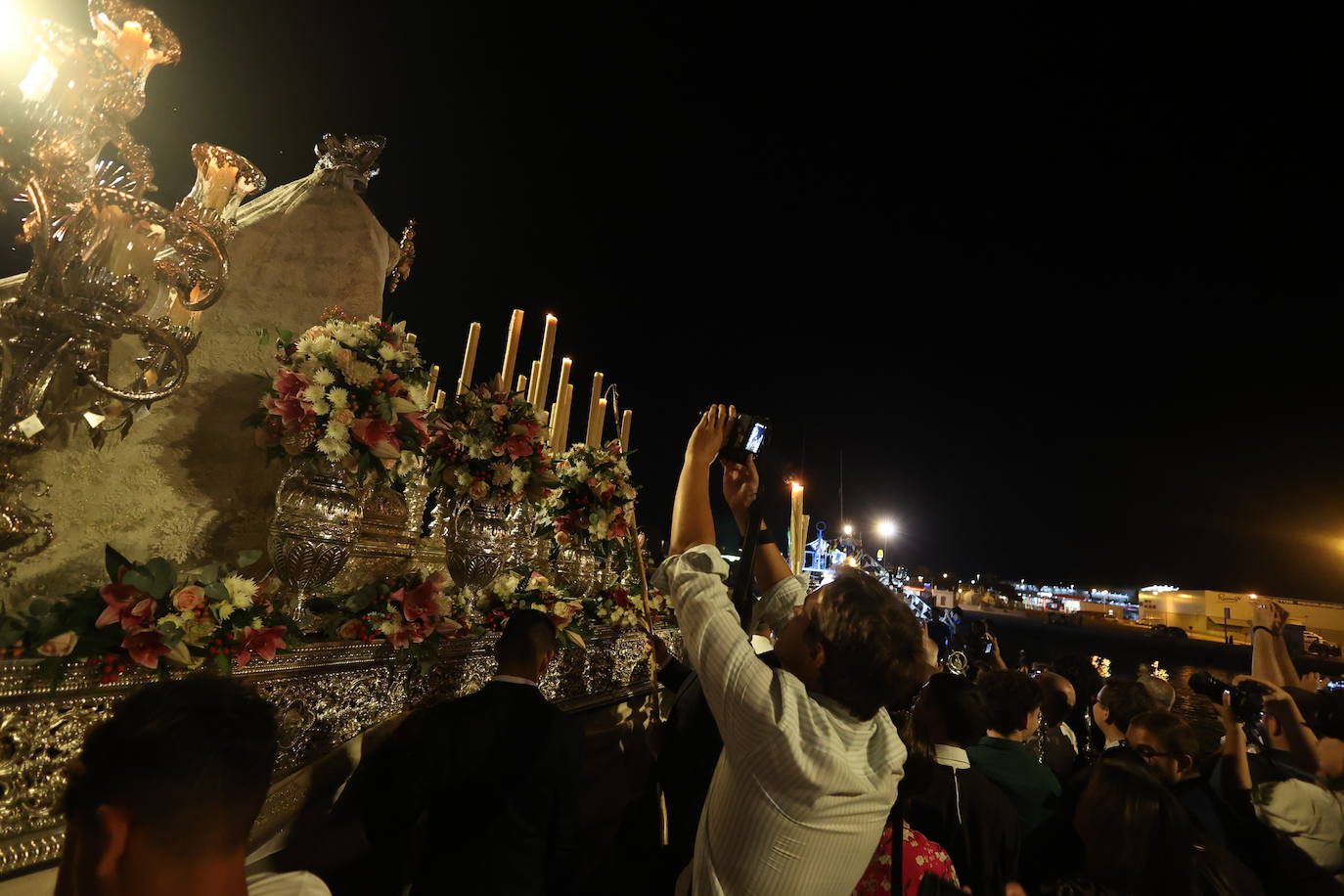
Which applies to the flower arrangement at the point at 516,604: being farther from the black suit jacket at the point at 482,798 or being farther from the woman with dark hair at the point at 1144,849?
the woman with dark hair at the point at 1144,849

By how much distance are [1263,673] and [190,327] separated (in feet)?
24.9

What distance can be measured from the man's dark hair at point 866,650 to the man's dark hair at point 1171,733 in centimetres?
268

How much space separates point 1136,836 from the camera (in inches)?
92.4

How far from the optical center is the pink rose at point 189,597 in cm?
221

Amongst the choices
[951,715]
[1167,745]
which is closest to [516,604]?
[951,715]

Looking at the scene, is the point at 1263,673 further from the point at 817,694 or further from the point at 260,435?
the point at 260,435

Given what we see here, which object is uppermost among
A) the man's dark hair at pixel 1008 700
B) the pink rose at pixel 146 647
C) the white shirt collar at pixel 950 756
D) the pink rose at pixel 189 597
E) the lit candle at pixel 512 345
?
the lit candle at pixel 512 345

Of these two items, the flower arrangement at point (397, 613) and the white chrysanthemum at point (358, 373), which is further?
the white chrysanthemum at point (358, 373)

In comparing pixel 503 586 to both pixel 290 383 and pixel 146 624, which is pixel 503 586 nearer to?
pixel 290 383

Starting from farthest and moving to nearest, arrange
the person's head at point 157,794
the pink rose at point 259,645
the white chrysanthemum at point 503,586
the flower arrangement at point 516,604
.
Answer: the white chrysanthemum at point 503,586 < the flower arrangement at point 516,604 < the pink rose at point 259,645 < the person's head at point 157,794

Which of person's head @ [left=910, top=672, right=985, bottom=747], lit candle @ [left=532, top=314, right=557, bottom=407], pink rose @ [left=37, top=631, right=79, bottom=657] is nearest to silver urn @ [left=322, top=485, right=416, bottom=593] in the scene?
lit candle @ [left=532, top=314, right=557, bottom=407]

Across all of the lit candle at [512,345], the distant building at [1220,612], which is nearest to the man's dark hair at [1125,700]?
the lit candle at [512,345]

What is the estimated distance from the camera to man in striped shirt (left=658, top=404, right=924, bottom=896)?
1656mm

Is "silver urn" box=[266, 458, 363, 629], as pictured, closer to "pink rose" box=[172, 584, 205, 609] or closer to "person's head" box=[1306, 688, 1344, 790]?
"pink rose" box=[172, 584, 205, 609]
